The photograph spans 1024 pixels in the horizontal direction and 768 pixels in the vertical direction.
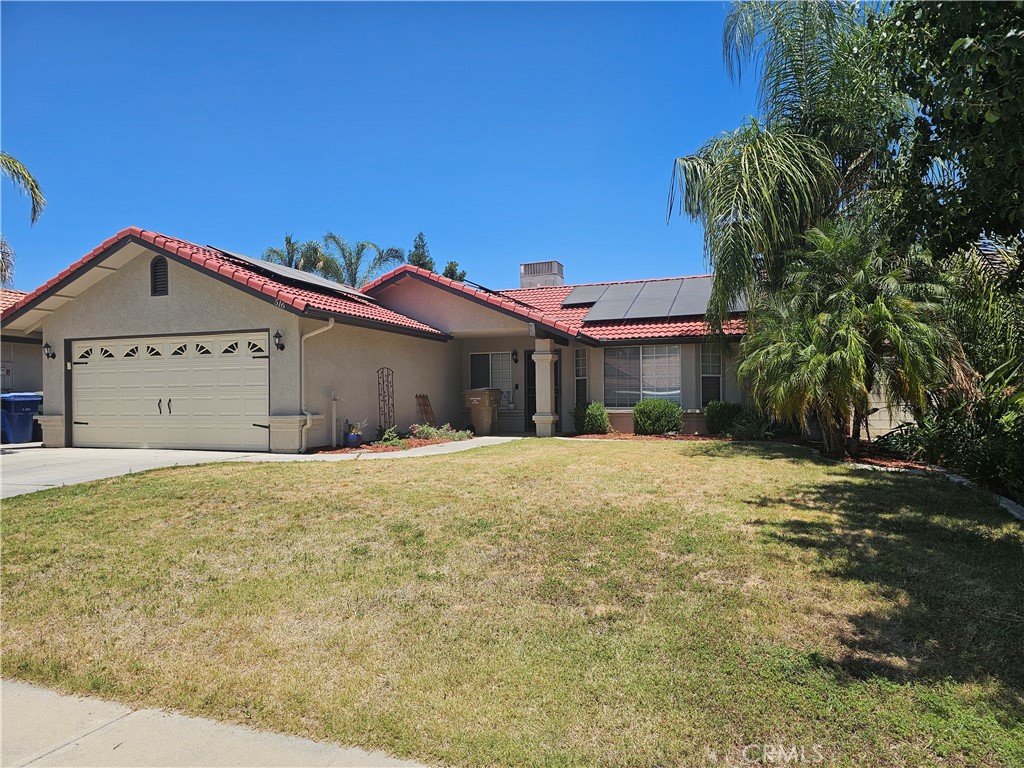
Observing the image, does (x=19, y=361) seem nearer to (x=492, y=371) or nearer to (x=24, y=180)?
(x=24, y=180)

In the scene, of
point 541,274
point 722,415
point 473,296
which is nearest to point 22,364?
point 473,296

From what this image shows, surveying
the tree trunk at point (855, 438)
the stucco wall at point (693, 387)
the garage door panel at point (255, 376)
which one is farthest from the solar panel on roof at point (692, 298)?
the garage door panel at point (255, 376)

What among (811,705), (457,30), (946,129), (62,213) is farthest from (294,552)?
(62,213)

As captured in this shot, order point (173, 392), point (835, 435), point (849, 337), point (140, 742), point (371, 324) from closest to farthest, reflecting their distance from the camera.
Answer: point (140, 742) → point (849, 337) → point (835, 435) → point (371, 324) → point (173, 392)

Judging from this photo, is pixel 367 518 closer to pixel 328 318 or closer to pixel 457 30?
pixel 328 318

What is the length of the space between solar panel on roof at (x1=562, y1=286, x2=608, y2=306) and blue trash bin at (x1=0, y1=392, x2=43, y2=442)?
15.1m

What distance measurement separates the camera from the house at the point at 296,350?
13781 millimetres

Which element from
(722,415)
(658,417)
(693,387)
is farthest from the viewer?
(693,387)

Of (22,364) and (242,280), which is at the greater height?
(242,280)

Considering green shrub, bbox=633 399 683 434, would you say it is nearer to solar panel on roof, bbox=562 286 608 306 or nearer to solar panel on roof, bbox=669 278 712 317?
solar panel on roof, bbox=669 278 712 317

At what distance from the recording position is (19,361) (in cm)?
1894

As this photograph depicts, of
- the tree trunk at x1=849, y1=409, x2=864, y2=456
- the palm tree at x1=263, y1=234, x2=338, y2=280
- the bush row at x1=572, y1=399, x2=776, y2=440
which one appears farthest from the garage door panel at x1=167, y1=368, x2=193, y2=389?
the palm tree at x1=263, y1=234, x2=338, y2=280

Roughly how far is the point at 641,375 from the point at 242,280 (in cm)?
998

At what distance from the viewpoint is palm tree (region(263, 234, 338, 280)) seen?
39.5 m
